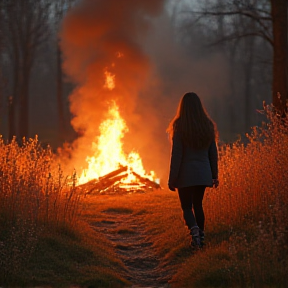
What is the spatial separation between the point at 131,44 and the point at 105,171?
3.98 m

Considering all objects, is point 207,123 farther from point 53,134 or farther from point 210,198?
point 53,134

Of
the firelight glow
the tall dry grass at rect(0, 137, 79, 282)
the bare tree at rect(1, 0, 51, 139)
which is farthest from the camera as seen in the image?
the bare tree at rect(1, 0, 51, 139)

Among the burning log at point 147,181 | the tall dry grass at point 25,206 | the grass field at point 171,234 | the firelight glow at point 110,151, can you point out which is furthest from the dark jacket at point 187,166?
the firelight glow at point 110,151

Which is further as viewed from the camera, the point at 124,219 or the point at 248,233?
the point at 124,219

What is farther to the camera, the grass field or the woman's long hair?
the woman's long hair

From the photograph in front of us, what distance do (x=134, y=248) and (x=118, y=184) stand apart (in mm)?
6154

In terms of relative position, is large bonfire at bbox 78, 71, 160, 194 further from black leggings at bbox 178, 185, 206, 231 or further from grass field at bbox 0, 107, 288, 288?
black leggings at bbox 178, 185, 206, 231

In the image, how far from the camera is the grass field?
18.0 feet

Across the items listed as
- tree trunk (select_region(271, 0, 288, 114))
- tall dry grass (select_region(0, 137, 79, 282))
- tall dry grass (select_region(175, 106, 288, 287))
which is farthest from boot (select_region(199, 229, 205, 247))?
tree trunk (select_region(271, 0, 288, 114))

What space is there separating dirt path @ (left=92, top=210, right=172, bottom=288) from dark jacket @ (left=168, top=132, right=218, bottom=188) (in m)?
1.11

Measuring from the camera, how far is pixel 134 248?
25.2ft

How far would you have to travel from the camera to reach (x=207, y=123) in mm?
6824

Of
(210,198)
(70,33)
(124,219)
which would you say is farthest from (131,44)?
(210,198)

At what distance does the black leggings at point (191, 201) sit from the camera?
6.75 m
